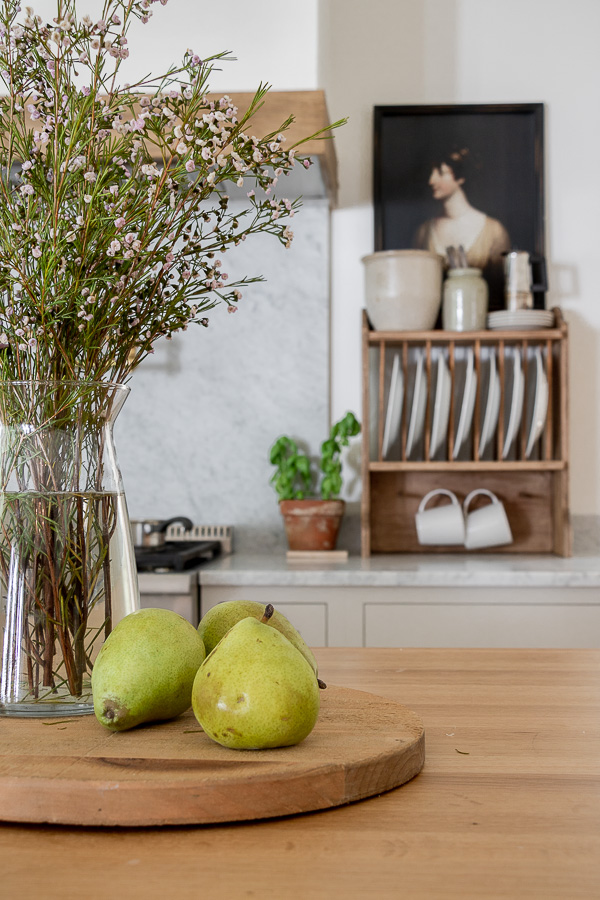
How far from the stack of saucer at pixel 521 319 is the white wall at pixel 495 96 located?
257 mm

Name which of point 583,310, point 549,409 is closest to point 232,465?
point 549,409

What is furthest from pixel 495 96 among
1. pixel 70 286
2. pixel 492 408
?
pixel 70 286

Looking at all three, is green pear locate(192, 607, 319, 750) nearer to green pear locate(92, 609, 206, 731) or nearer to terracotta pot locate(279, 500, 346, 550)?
green pear locate(92, 609, 206, 731)

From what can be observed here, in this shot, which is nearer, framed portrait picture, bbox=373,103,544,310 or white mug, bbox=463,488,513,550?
white mug, bbox=463,488,513,550

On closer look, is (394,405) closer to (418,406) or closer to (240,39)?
(418,406)

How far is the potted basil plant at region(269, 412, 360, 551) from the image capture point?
8.05ft

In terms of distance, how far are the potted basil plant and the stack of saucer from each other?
1.63 feet

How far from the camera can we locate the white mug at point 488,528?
98.2 inches

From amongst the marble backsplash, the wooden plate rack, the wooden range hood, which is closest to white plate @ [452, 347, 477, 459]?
the wooden plate rack

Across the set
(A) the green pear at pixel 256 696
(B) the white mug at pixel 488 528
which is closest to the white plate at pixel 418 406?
(B) the white mug at pixel 488 528

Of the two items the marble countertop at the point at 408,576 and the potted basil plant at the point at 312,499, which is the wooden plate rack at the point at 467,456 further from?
the marble countertop at the point at 408,576

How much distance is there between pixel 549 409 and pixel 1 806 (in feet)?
7.51

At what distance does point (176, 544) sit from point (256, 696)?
1978 millimetres

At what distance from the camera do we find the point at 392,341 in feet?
8.36
